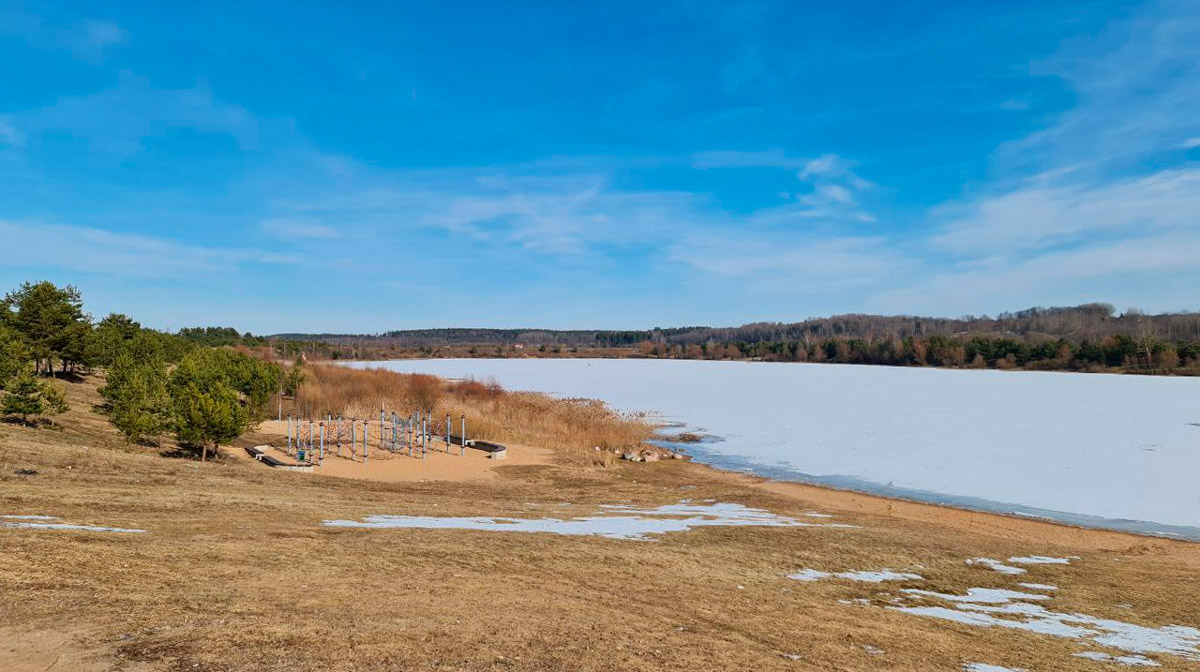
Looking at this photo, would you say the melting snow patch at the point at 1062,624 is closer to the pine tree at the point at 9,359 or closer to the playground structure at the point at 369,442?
the playground structure at the point at 369,442

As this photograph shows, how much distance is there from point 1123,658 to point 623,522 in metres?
9.02

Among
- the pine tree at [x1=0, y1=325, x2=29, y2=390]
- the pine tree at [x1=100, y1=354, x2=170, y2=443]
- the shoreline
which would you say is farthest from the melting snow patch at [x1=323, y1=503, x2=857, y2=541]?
the pine tree at [x1=0, y1=325, x2=29, y2=390]

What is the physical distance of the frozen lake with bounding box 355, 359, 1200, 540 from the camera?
21.5m

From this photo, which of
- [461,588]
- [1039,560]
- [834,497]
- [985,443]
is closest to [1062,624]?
[1039,560]

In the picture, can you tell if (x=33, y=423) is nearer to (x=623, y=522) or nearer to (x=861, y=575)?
(x=623, y=522)

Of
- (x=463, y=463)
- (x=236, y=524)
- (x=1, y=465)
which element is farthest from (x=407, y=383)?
(x=236, y=524)

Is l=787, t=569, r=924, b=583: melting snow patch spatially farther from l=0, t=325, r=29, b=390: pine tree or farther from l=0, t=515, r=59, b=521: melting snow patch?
l=0, t=325, r=29, b=390: pine tree

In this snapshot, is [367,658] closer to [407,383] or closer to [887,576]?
[887,576]

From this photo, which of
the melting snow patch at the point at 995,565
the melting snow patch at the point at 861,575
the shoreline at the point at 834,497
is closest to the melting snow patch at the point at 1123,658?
the melting snow patch at the point at 861,575

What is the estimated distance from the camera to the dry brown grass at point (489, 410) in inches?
1331

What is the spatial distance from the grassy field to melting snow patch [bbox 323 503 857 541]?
0.69 metres

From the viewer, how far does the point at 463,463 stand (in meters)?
26.4

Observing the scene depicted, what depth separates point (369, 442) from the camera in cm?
3091

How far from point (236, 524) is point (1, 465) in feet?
22.1
